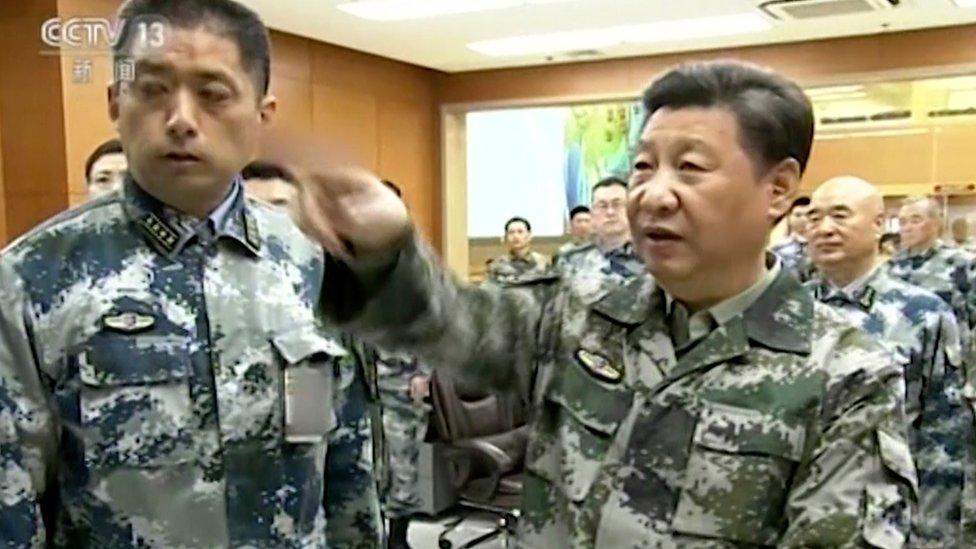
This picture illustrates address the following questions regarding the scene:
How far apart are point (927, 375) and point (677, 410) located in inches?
84.3

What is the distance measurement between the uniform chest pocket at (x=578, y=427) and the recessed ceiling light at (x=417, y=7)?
17.9 ft

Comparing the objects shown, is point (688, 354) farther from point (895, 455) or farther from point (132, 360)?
point (132, 360)

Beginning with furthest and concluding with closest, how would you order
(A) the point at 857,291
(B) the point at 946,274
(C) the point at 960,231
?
(C) the point at 960,231, (B) the point at 946,274, (A) the point at 857,291

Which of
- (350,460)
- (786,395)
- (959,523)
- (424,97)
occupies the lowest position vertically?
(959,523)

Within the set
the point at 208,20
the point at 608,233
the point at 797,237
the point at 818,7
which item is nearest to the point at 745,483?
the point at 208,20

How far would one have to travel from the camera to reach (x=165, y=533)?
1341 millimetres

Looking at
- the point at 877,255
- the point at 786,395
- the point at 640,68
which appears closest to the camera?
the point at 786,395

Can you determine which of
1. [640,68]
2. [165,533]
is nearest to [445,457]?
[165,533]

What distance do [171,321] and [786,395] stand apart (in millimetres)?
831

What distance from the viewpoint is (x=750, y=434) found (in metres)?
1.17

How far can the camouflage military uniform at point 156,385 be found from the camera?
4.33 feet

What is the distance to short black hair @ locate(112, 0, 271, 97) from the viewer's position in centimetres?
142

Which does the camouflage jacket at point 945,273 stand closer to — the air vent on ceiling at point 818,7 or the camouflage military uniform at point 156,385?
the air vent on ceiling at point 818,7

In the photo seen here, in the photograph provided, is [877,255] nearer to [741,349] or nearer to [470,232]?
[741,349]
